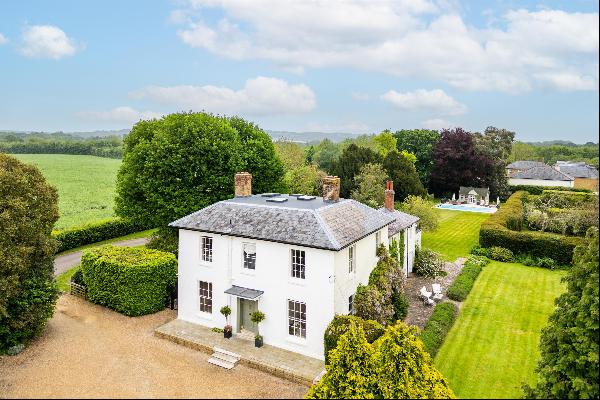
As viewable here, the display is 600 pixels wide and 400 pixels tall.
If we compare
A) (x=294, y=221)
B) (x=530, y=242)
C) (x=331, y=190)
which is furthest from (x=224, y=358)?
(x=530, y=242)

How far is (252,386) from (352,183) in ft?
128

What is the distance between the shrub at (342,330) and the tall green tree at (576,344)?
584 cm

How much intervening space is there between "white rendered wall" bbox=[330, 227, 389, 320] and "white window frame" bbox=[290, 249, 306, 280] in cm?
163

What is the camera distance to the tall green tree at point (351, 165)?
5519 cm

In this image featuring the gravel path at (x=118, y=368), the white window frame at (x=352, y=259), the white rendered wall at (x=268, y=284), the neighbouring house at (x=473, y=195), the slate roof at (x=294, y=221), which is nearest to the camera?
the gravel path at (x=118, y=368)

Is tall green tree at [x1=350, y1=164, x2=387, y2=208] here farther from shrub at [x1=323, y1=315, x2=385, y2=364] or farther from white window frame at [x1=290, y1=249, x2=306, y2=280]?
shrub at [x1=323, y1=315, x2=385, y2=364]

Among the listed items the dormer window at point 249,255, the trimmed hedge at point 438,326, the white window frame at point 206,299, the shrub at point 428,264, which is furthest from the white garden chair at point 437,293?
the white window frame at point 206,299

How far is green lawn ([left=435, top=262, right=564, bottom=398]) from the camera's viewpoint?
62.0 ft

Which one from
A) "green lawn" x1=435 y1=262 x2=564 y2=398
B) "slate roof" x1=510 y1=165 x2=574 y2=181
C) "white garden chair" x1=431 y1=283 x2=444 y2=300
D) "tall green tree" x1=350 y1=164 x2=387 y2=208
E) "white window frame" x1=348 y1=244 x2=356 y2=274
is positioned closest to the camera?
"green lawn" x1=435 y1=262 x2=564 y2=398

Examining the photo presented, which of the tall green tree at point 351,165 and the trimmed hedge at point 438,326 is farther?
the tall green tree at point 351,165

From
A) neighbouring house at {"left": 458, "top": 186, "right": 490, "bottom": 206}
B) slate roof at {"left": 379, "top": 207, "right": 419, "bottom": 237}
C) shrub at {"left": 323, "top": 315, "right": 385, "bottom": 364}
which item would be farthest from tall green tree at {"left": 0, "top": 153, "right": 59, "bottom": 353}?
neighbouring house at {"left": 458, "top": 186, "right": 490, "bottom": 206}

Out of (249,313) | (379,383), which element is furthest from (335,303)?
(379,383)

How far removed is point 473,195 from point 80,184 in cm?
6260

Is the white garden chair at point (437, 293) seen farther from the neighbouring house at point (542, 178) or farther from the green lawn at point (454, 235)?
the neighbouring house at point (542, 178)
